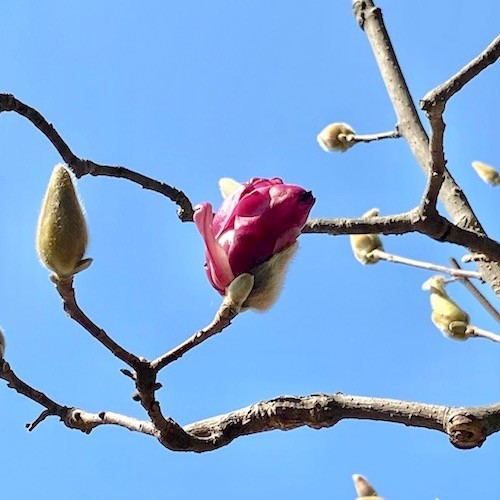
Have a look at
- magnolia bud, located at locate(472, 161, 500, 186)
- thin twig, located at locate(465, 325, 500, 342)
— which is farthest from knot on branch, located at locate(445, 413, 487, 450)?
magnolia bud, located at locate(472, 161, 500, 186)

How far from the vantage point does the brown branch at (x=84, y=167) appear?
3.22 ft

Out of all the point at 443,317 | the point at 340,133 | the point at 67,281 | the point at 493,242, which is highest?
the point at 340,133

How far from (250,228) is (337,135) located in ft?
3.99

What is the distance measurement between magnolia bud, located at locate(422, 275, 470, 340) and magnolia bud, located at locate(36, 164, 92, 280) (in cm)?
113

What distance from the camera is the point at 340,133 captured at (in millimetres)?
2053

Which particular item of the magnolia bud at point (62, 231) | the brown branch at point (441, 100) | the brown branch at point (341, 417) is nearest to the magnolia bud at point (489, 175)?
the brown branch at point (441, 100)

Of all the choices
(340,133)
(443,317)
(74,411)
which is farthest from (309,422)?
(340,133)

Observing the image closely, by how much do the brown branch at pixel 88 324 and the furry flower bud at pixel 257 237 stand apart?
13cm

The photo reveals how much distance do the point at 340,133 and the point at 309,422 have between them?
122 cm

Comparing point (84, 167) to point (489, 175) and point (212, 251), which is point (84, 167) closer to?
point (212, 251)

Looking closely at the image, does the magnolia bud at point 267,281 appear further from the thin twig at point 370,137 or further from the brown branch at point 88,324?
the thin twig at point 370,137

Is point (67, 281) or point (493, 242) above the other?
point (493, 242)

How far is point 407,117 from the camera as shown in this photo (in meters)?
1.64

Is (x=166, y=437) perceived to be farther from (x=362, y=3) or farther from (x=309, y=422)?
(x=362, y=3)
